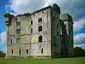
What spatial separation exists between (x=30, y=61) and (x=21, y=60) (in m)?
0.12

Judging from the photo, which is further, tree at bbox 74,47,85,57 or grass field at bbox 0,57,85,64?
grass field at bbox 0,57,85,64

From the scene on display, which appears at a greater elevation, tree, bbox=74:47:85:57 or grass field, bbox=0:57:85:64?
tree, bbox=74:47:85:57

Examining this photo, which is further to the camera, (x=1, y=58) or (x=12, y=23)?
(x=12, y=23)

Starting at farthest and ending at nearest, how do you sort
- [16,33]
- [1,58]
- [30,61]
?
[16,33]
[30,61]
[1,58]

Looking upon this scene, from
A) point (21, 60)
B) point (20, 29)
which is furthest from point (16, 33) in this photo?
point (21, 60)

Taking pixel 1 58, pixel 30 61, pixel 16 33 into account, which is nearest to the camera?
pixel 1 58

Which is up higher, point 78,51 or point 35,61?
point 78,51

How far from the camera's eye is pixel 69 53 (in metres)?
2.58

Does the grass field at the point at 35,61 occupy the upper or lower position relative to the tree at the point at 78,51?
lower

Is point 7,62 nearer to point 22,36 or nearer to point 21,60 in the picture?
point 21,60

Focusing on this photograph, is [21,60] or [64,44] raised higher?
[64,44]

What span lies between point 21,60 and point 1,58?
0.99 ft

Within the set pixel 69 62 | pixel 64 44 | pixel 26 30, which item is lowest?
pixel 69 62

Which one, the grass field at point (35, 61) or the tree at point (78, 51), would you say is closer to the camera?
the tree at point (78, 51)
